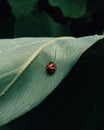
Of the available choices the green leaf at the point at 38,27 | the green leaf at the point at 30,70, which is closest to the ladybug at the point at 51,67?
the green leaf at the point at 30,70

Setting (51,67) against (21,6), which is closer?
(51,67)

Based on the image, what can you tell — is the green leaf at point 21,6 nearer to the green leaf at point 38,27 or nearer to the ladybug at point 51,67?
the green leaf at point 38,27

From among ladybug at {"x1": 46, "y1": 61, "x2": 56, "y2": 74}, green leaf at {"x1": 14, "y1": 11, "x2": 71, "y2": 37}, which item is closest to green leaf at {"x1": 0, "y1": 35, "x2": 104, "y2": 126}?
ladybug at {"x1": 46, "y1": 61, "x2": 56, "y2": 74}

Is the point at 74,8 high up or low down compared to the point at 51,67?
down

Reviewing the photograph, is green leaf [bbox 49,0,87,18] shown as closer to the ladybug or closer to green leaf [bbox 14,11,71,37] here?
green leaf [bbox 14,11,71,37]

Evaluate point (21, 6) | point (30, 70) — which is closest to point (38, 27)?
point (21, 6)

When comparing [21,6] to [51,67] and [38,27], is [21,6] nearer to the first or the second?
[38,27]
